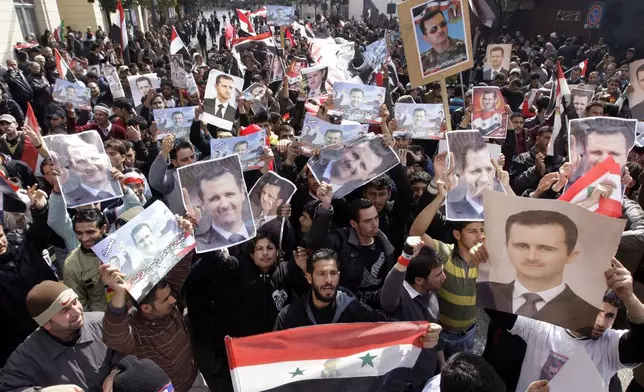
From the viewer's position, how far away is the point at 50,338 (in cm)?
241

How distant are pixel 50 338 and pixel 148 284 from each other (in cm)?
56

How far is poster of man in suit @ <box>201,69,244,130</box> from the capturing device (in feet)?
19.7

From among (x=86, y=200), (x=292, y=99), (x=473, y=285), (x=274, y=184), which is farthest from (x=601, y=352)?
A: (x=292, y=99)

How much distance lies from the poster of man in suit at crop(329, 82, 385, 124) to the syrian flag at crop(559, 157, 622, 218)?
10.9 feet

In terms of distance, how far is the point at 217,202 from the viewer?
3250 mm

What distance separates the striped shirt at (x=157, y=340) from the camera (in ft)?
8.09

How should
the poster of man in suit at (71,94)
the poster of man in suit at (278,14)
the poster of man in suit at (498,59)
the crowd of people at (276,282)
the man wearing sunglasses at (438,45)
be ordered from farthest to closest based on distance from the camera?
the poster of man in suit at (278,14) → the poster of man in suit at (498,59) → the poster of man in suit at (71,94) → the man wearing sunglasses at (438,45) → the crowd of people at (276,282)

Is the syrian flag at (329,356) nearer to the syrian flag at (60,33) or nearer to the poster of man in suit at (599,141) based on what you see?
the poster of man in suit at (599,141)

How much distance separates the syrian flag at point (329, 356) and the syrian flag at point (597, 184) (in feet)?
3.94

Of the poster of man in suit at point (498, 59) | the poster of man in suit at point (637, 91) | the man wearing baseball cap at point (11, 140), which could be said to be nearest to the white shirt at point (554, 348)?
the poster of man in suit at point (637, 91)

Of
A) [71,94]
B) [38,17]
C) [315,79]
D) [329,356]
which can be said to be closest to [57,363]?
[329,356]

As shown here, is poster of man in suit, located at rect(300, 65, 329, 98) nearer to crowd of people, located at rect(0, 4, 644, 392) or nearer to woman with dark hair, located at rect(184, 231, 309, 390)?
crowd of people, located at rect(0, 4, 644, 392)

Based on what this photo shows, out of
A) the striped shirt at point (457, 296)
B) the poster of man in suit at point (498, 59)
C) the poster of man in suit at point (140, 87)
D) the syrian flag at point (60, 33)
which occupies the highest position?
the syrian flag at point (60, 33)

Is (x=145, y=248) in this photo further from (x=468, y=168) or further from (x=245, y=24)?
(x=245, y=24)
